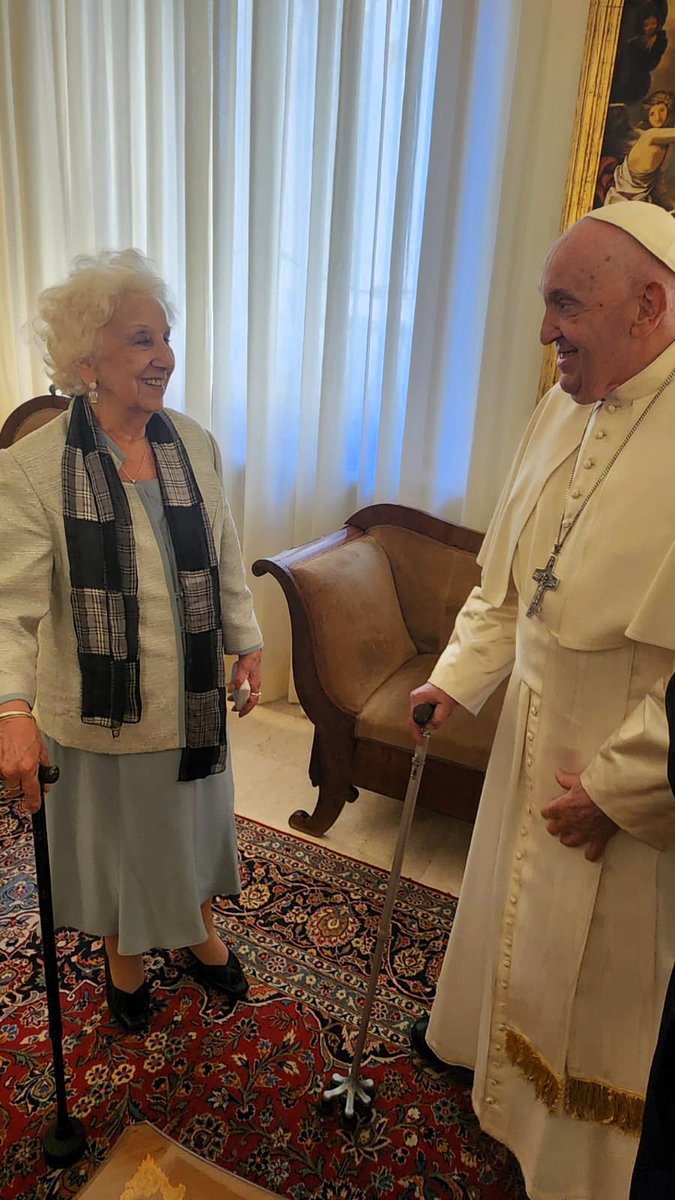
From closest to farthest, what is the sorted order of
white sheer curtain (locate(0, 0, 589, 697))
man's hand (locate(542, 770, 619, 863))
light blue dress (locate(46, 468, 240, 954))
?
man's hand (locate(542, 770, 619, 863)) < light blue dress (locate(46, 468, 240, 954)) < white sheer curtain (locate(0, 0, 589, 697))

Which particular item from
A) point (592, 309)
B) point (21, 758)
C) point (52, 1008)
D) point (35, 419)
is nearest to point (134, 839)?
point (52, 1008)

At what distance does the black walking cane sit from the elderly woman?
8 cm

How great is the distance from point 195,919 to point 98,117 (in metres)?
3.22

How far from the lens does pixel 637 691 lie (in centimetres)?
114

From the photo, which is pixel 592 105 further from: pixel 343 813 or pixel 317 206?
pixel 343 813

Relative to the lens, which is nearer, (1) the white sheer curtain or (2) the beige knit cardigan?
(2) the beige knit cardigan

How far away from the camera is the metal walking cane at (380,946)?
56.7 inches

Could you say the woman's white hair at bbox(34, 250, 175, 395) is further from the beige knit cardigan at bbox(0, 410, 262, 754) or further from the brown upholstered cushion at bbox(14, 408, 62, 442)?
the brown upholstered cushion at bbox(14, 408, 62, 442)

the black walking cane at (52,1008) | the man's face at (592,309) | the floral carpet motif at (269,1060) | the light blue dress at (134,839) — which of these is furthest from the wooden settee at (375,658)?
the man's face at (592,309)

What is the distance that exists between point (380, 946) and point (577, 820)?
0.54 metres

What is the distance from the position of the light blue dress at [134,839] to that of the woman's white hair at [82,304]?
0.26 metres

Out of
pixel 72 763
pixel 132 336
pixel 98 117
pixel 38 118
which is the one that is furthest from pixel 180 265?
pixel 72 763

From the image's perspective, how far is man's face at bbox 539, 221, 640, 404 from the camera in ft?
3.37

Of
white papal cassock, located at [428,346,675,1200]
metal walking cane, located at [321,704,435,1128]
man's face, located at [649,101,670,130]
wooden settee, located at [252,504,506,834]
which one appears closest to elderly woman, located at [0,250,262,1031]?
metal walking cane, located at [321,704,435,1128]
